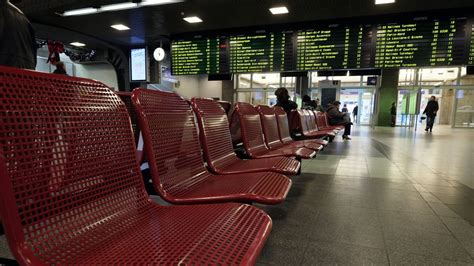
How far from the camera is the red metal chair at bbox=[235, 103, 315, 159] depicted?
2.22m

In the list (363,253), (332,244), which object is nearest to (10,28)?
(332,244)

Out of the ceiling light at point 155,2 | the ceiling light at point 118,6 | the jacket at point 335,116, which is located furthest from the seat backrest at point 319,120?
the ceiling light at point 118,6

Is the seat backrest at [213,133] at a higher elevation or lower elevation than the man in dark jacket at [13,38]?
lower

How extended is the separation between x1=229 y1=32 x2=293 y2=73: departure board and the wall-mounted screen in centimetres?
405

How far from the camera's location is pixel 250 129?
2.39m

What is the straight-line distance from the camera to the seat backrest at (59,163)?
68 cm

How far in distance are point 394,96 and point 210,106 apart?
15.7 metres

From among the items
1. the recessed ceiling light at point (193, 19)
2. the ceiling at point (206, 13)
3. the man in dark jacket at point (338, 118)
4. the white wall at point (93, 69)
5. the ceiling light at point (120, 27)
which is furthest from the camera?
the white wall at point (93, 69)

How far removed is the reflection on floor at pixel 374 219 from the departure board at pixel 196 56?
3.76 m

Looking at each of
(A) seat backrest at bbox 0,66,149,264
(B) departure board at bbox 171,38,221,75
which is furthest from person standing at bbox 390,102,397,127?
(A) seat backrest at bbox 0,66,149,264

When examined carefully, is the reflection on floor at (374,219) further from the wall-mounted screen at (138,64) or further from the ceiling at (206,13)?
the wall-mounted screen at (138,64)

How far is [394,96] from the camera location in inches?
587

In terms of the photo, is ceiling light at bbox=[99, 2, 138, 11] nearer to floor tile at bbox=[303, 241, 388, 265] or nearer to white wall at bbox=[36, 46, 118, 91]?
white wall at bbox=[36, 46, 118, 91]

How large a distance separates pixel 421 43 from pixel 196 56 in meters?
4.62
